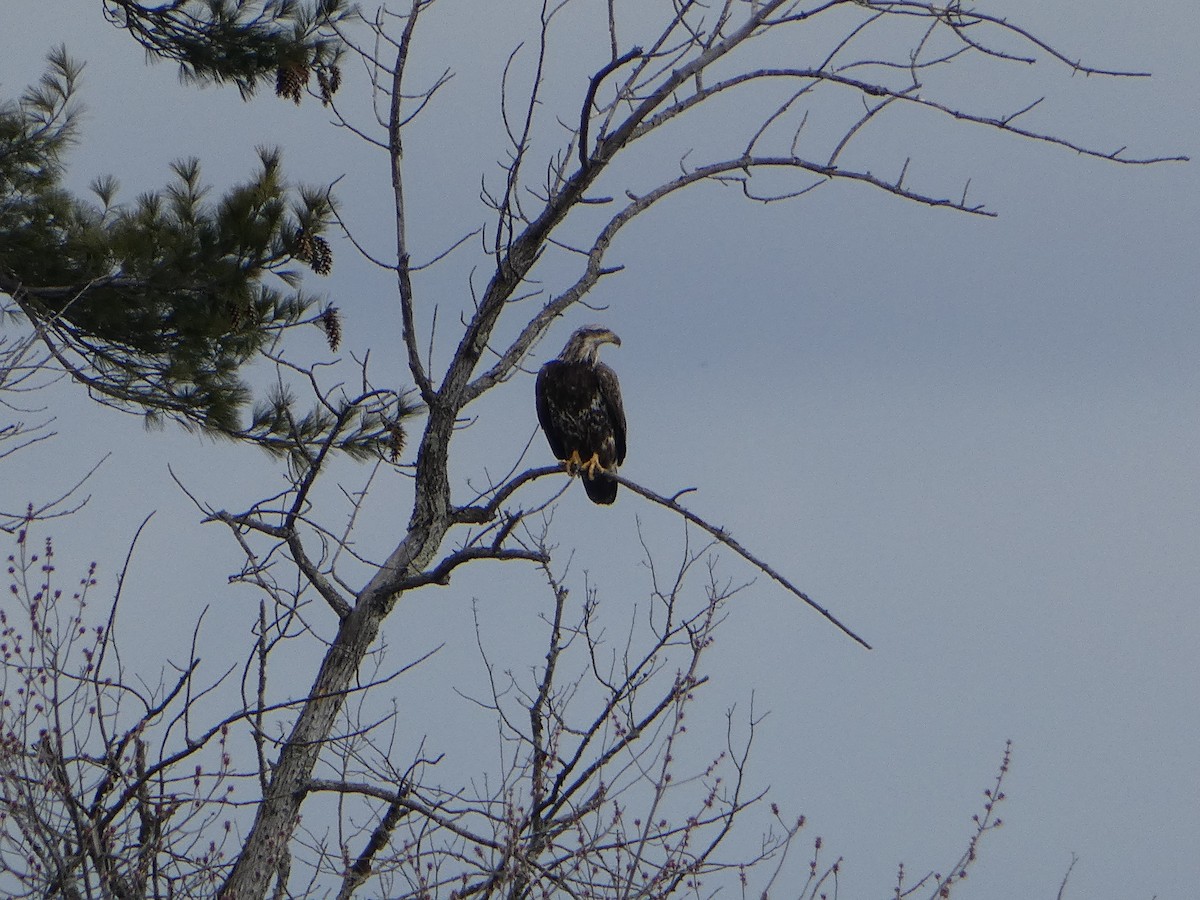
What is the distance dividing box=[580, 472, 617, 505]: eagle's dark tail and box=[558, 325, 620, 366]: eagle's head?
57 centimetres

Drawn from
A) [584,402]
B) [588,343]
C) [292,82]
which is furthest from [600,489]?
[292,82]

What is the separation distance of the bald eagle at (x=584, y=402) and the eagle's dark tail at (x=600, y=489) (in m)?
0.01

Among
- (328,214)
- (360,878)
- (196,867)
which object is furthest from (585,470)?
(196,867)

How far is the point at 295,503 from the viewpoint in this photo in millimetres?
5121

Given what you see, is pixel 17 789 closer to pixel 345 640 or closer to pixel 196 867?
pixel 196 867

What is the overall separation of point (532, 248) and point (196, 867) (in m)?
2.15

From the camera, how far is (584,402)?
7.62m

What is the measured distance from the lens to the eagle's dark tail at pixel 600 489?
786 cm

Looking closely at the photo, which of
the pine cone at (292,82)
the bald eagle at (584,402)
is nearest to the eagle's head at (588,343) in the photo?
the bald eagle at (584,402)

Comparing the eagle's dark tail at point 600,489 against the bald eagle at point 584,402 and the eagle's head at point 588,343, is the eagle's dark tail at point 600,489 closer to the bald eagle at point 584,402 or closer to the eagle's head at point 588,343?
the bald eagle at point 584,402

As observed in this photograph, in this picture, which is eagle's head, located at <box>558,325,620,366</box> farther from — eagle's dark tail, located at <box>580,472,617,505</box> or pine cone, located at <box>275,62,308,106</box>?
pine cone, located at <box>275,62,308,106</box>

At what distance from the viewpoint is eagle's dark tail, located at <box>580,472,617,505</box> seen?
25.8 feet

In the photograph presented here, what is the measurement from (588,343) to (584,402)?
1.00ft

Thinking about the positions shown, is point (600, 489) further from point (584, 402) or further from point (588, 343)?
point (588, 343)
